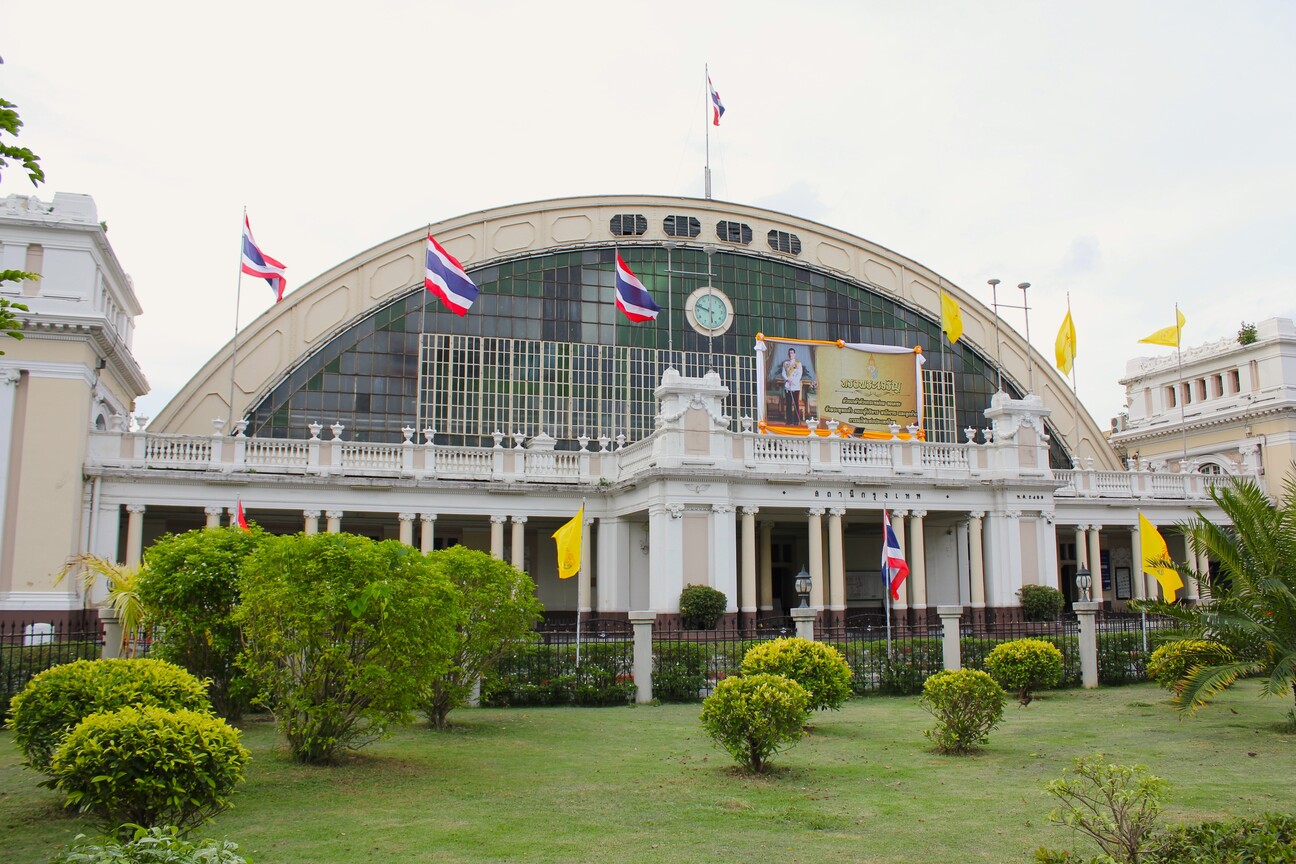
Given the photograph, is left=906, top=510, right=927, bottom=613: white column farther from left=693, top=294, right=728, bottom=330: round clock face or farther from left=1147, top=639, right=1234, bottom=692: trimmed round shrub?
left=1147, top=639, right=1234, bottom=692: trimmed round shrub

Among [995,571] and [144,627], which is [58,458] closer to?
[144,627]

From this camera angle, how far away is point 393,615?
13.2 m

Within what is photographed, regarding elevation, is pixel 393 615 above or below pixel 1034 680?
above

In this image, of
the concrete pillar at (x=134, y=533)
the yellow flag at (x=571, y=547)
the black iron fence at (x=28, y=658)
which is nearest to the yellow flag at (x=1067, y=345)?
the yellow flag at (x=571, y=547)

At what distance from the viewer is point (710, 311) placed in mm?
47938

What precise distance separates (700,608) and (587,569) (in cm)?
794

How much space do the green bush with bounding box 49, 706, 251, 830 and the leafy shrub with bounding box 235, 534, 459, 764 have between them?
3460mm

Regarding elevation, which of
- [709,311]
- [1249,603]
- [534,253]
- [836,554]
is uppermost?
[534,253]

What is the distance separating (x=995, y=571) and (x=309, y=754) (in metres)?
29.0

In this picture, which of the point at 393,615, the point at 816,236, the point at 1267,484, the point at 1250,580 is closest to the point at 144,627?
the point at 393,615

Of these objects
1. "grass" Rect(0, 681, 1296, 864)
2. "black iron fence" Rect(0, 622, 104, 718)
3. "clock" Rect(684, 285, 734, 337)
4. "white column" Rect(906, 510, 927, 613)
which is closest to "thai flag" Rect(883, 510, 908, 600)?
"white column" Rect(906, 510, 927, 613)

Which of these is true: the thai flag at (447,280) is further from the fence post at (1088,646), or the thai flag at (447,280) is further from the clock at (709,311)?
the fence post at (1088,646)

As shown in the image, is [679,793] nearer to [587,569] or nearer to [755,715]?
[755,715]

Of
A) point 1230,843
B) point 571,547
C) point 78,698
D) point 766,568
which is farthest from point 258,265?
point 1230,843
